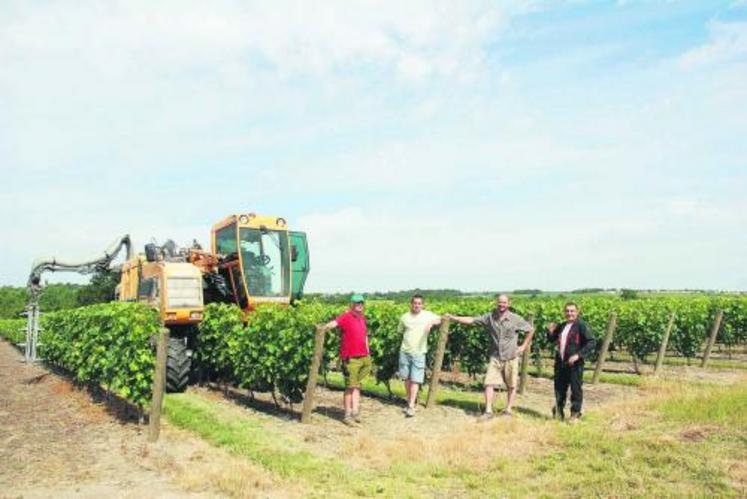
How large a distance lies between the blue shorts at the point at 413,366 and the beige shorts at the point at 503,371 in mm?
1001

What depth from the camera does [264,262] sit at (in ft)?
43.8

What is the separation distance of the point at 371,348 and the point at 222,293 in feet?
11.9

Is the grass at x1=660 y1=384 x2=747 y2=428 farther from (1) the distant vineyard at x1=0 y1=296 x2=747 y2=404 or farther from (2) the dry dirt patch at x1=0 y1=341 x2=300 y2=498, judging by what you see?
(2) the dry dirt patch at x1=0 y1=341 x2=300 y2=498

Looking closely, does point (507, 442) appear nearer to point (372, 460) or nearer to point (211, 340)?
point (372, 460)

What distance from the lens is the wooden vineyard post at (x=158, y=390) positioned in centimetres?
861

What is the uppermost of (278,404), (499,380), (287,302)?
(287,302)

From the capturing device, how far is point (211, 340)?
42.6ft

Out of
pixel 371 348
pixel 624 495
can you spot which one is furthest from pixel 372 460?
pixel 371 348

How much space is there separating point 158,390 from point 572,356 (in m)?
5.59

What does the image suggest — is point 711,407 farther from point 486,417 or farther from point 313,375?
point 313,375

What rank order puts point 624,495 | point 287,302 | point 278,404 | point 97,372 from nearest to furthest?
point 624,495 < point 278,404 < point 97,372 < point 287,302

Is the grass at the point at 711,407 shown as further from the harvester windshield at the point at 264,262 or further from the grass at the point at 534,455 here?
the harvester windshield at the point at 264,262

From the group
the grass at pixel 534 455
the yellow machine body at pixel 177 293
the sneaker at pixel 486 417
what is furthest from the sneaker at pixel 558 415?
the yellow machine body at pixel 177 293

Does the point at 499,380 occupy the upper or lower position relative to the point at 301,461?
upper
